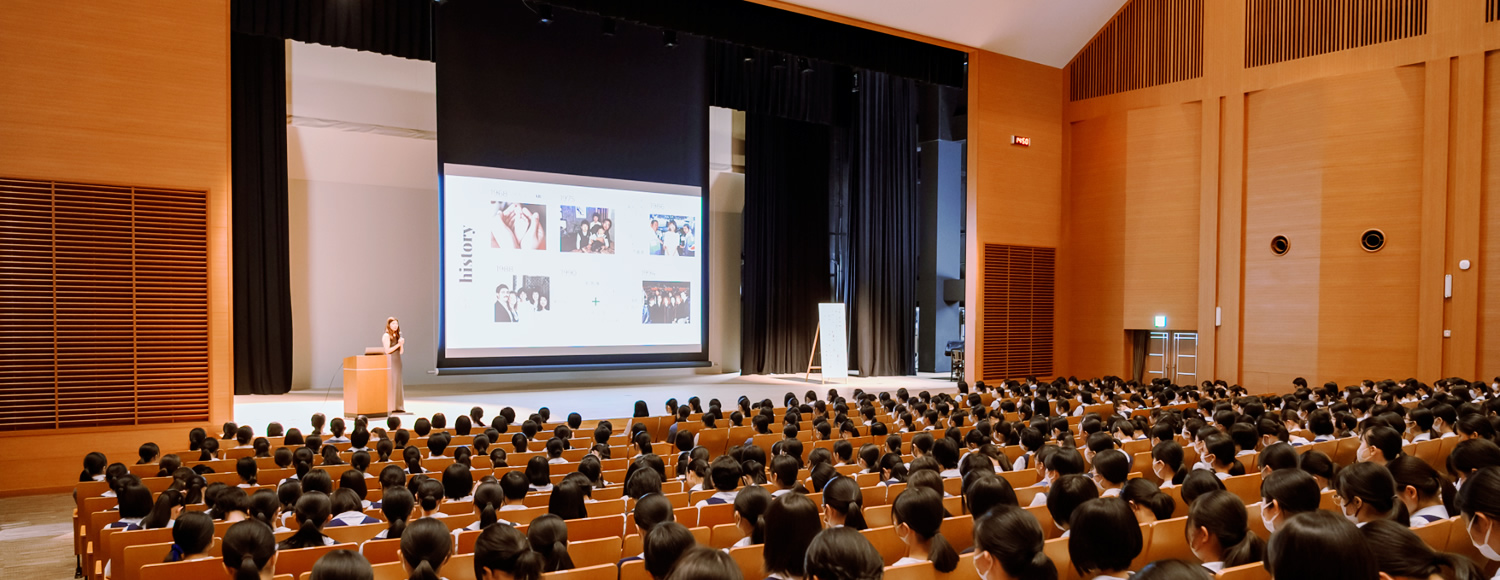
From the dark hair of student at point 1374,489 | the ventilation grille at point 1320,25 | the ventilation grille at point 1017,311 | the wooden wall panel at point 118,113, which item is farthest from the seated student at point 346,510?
the ventilation grille at point 1320,25

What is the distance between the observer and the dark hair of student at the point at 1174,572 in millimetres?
1605

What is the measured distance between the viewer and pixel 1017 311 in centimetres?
1373

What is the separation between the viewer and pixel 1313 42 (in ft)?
38.0

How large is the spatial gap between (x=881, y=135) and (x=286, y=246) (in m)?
10.4

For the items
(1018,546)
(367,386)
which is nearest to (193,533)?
(1018,546)

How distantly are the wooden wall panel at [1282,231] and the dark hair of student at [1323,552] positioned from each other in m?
11.5

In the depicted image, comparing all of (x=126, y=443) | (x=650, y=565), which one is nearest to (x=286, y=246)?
(x=126, y=443)

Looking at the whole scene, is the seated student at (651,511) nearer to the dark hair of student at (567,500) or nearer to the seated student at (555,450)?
the dark hair of student at (567,500)

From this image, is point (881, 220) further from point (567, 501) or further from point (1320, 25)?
point (567, 501)

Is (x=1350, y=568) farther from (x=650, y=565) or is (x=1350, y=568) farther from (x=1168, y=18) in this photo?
(x=1168, y=18)

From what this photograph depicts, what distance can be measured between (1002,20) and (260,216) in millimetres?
10626

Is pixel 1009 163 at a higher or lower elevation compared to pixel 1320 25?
lower

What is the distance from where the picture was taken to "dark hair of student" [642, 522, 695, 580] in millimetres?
2379

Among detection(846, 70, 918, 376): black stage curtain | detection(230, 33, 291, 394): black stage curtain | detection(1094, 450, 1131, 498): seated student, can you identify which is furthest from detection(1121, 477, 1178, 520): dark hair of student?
detection(846, 70, 918, 376): black stage curtain
